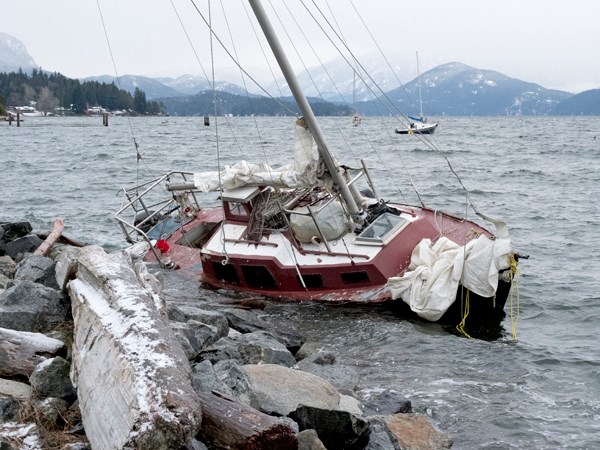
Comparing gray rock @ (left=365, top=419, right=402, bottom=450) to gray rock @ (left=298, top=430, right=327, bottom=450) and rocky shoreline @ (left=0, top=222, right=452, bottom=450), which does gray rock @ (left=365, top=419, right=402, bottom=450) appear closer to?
rocky shoreline @ (left=0, top=222, right=452, bottom=450)

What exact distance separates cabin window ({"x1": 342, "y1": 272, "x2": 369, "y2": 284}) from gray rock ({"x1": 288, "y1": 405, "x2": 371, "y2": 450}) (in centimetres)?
860

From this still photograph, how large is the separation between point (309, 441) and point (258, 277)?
10736mm

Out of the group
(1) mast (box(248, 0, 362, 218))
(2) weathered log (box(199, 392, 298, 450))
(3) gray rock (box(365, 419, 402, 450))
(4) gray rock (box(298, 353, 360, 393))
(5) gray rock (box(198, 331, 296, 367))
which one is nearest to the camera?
(2) weathered log (box(199, 392, 298, 450))

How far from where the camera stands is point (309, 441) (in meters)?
7.23

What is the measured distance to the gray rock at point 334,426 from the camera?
7.84 meters

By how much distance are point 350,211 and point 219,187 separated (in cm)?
372

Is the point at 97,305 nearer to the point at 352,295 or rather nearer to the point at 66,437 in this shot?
the point at 66,437

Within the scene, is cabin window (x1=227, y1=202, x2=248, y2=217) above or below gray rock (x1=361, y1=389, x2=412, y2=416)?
above

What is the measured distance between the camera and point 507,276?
15.3 meters

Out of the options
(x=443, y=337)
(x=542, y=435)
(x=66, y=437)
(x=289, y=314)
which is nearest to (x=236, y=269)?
(x=289, y=314)

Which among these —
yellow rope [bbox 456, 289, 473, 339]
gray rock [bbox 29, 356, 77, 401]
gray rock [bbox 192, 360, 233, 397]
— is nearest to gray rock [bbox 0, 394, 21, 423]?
gray rock [bbox 29, 356, 77, 401]

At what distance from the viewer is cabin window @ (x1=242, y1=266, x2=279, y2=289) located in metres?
17.6

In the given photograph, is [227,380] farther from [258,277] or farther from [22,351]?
[258,277]

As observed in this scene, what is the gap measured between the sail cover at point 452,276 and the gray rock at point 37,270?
7053mm
